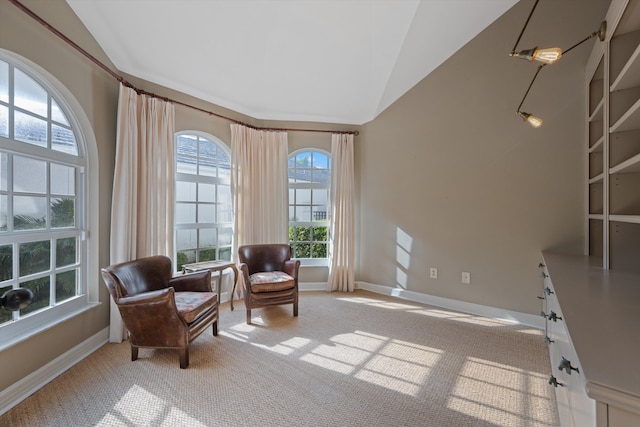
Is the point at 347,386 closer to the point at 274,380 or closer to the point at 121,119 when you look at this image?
the point at 274,380

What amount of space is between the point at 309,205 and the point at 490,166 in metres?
2.50

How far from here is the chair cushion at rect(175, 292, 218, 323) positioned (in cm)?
228

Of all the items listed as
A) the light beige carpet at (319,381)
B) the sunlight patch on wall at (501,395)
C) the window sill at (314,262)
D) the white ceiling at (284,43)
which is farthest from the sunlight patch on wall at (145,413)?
the white ceiling at (284,43)

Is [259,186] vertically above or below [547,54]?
below

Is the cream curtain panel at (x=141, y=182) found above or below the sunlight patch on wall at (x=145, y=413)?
above

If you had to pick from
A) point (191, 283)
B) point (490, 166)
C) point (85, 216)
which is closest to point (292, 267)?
point (191, 283)

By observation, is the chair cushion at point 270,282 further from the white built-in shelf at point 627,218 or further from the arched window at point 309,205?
the white built-in shelf at point 627,218

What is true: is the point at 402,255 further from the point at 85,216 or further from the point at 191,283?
the point at 85,216

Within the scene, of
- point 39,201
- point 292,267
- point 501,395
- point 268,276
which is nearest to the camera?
point 501,395

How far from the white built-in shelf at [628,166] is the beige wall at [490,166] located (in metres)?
1.02

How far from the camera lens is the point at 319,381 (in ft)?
6.56

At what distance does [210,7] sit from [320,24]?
1.11m

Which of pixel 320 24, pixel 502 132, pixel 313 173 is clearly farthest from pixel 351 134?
pixel 502 132

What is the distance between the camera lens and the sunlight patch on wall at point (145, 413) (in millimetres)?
1610
